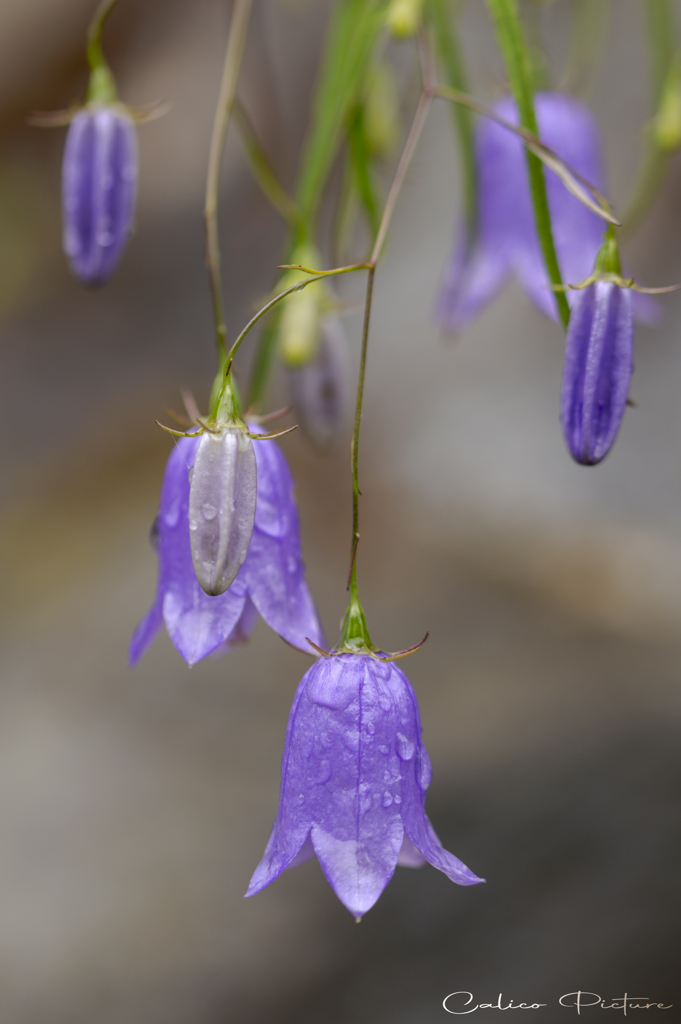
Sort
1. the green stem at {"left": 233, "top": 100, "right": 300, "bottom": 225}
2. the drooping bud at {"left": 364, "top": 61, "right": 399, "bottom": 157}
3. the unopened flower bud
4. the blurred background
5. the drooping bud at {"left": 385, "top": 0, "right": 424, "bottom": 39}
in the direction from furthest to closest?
1. the blurred background
2. the drooping bud at {"left": 364, "top": 61, "right": 399, "bottom": 157}
3. the green stem at {"left": 233, "top": 100, "right": 300, "bottom": 225}
4. the drooping bud at {"left": 385, "top": 0, "right": 424, "bottom": 39}
5. the unopened flower bud

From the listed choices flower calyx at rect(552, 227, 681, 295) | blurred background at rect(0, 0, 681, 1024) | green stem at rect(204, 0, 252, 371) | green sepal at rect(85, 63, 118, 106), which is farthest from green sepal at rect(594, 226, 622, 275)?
blurred background at rect(0, 0, 681, 1024)

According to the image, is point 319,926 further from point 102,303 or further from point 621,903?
point 102,303

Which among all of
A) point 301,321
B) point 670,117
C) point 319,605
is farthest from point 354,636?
point 319,605

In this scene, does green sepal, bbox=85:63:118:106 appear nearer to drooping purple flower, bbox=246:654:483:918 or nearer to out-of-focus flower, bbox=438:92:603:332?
out-of-focus flower, bbox=438:92:603:332

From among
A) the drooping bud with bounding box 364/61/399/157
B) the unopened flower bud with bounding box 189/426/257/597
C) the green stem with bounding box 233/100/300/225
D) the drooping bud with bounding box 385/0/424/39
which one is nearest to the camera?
the unopened flower bud with bounding box 189/426/257/597

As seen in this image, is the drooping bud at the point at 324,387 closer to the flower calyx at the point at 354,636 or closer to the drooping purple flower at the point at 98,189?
the drooping purple flower at the point at 98,189

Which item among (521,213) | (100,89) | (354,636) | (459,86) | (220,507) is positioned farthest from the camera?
(521,213)

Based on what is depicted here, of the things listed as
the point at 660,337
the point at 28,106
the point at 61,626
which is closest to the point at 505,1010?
the point at 61,626

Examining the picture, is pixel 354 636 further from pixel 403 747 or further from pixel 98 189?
pixel 98 189

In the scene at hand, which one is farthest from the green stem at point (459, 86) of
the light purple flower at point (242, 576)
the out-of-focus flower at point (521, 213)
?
the light purple flower at point (242, 576)
